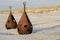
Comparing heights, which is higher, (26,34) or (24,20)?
(24,20)

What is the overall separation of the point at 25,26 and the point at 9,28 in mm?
3406

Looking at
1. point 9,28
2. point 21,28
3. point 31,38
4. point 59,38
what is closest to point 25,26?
point 21,28

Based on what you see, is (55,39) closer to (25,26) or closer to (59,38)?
(59,38)

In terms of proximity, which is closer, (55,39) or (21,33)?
(55,39)

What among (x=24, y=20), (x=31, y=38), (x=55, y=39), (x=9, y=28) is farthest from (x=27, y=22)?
(x=9, y=28)

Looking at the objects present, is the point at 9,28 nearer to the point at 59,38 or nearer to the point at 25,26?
the point at 25,26

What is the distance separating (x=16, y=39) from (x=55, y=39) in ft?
6.61

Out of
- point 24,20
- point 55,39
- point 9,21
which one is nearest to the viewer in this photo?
point 55,39

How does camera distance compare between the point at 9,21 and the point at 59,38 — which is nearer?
the point at 59,38

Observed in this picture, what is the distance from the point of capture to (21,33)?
13.9 m

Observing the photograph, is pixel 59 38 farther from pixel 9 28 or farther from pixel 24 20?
pixel 9 28

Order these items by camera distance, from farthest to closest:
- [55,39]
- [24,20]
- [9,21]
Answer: [9,21]
[24,20]
[55,39]

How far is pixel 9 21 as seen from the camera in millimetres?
16500

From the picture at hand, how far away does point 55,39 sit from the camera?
39.8 ft
